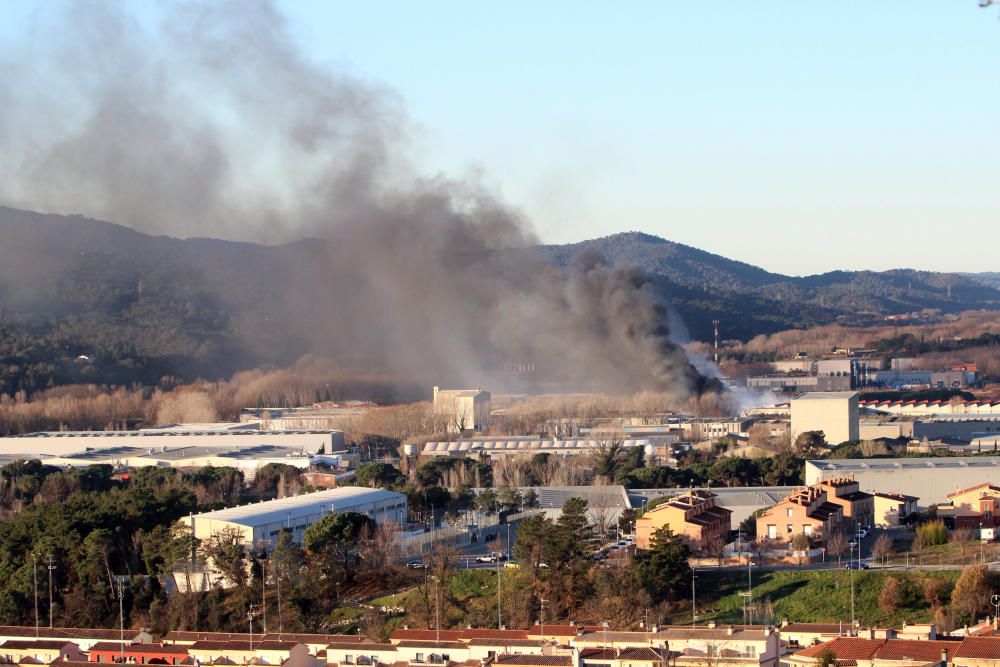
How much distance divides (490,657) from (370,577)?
620 centimetres

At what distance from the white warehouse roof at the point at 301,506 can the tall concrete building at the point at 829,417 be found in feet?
47.4

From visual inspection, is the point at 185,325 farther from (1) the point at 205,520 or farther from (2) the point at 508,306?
(1) the point at 205,520

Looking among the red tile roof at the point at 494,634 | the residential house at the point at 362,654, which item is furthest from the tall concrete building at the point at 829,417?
the residential house at the point at 362,654

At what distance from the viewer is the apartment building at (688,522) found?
27.3 meters

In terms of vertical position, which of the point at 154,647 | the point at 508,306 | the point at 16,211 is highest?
the point at 16,211

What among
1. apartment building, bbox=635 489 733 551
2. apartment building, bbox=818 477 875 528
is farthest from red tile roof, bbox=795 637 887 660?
apartment building, bbox=818 477 875 528

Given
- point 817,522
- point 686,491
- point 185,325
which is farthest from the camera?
point 185,325

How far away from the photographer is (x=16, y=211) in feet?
321

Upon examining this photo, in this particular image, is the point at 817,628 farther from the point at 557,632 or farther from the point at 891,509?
the point at 891,509

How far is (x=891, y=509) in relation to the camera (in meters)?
30.0

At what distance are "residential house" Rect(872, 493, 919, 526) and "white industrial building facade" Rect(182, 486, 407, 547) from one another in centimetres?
767

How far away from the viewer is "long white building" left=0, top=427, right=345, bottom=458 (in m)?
46.5

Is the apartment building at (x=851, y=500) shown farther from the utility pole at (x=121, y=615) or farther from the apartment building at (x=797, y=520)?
the utility pole at (x=121, y=615)

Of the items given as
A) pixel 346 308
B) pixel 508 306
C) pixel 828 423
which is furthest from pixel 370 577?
pixel 346 308
